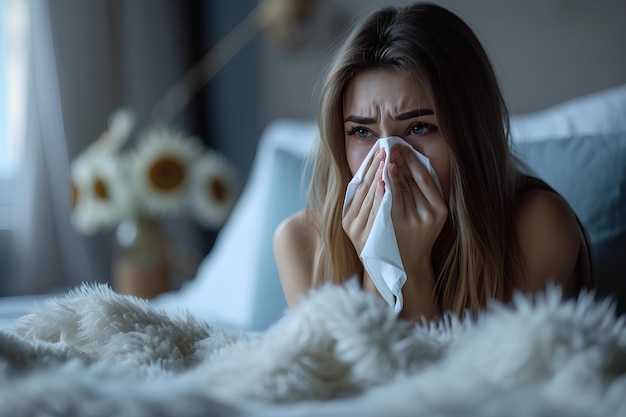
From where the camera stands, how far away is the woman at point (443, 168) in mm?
922

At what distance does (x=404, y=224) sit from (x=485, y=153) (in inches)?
6.2

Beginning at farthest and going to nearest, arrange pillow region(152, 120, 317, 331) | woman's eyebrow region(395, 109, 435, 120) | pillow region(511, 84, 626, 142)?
pillow region(152, 120, 317, 331)
pillow region(511, 84, 626, 142)
woman's eyebrow region(395, 109, 435, 120)

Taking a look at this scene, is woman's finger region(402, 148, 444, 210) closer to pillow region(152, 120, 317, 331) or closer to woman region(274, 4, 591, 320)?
woman region(274, 4, 591, 320)

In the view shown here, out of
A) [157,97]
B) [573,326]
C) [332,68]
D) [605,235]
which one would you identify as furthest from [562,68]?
[157,97]

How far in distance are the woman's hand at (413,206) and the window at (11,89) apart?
158 cm

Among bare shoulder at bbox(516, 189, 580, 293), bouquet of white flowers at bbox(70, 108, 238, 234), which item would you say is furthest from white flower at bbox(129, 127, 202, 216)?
bare shoulder at bbox(516, 189, 580, 293)

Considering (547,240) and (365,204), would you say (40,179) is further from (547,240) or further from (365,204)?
(547,240)

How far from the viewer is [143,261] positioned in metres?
1.95

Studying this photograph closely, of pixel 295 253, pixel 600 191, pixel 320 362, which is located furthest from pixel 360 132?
pixel 320 362

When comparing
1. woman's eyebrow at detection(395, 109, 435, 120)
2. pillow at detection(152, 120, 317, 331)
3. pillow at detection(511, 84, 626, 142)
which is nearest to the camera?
woman's eyebrow at detection(395, 109, 435, 120)

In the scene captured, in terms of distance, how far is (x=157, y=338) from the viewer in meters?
0.66

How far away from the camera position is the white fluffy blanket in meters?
0.42

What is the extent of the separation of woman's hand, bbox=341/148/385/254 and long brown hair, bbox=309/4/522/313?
9cm

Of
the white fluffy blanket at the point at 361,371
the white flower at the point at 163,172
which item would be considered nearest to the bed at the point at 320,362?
the white fluffy blanket at the point at 361,371
